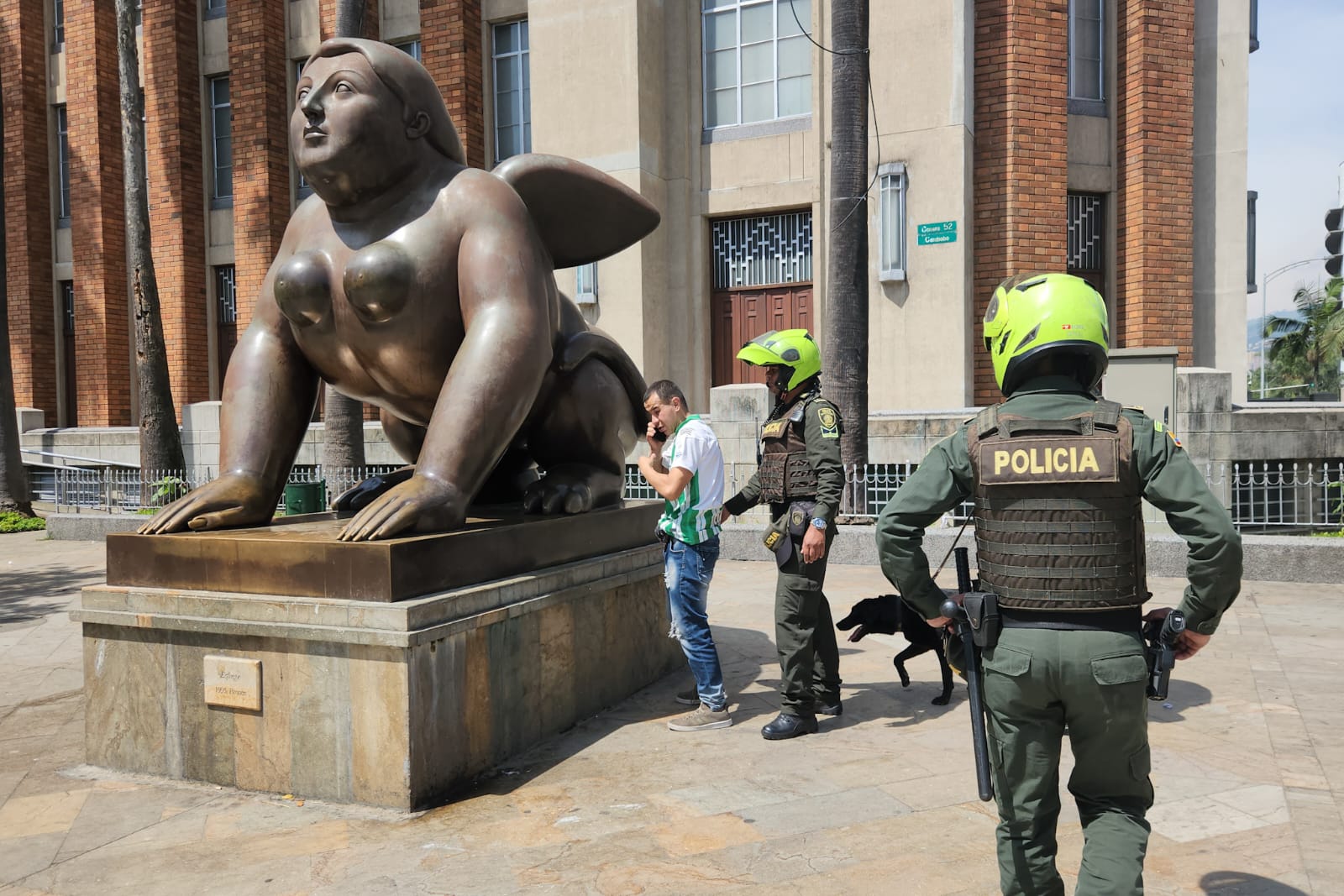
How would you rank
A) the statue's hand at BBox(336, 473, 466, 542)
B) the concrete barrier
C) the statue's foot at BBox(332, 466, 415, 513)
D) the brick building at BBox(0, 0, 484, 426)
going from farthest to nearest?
1. the brick building at BBox(0, 0, 484, 426)
2. the concrete barrier
3. the statue's foot at BBox(332, 466, 415, 513)
4. the statue's hand at BBox(336, 473, 466, 542)

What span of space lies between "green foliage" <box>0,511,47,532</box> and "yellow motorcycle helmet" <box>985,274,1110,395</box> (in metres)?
13.7

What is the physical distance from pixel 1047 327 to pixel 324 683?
2710 millimetres

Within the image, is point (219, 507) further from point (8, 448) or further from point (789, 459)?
point (8, 448)

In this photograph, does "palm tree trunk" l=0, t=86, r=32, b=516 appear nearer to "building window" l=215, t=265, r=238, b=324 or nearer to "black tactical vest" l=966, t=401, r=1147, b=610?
"building window" l=215, t=265, r=238, b=324

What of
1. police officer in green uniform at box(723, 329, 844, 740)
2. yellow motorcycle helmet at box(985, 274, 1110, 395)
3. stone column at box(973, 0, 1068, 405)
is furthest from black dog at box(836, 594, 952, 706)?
stone column at box(973, 0, 1068, 405)

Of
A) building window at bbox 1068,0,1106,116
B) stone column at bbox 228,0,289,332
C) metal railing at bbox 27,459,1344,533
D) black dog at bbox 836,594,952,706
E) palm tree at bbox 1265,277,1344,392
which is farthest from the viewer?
palm tree at bbox 1265,277,1344,392

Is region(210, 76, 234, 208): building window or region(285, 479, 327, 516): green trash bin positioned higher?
region(210, 76, 234, 208): building window

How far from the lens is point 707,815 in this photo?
3420mm

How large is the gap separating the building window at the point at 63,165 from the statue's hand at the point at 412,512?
59.1ft

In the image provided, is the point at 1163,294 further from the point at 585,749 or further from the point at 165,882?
the point at 165,882

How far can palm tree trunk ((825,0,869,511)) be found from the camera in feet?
30.0

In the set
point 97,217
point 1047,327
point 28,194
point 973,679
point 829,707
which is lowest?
point 829,707

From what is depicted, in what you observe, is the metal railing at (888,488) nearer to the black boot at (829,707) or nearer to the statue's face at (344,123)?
the black boot at (829,707)

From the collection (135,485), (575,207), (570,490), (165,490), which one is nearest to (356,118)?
(575,207)
